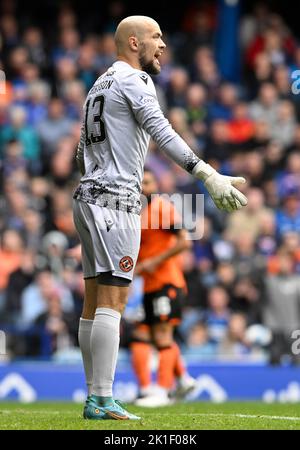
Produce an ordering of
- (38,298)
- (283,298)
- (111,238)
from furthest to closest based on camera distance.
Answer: (283,298), (38,298), (111,238)

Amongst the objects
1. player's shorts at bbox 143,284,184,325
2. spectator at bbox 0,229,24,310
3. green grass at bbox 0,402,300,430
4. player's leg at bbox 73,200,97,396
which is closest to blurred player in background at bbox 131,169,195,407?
player's shorts at bbox 143,284,184,325

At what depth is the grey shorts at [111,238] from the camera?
6.90 metres

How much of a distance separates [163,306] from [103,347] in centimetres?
408

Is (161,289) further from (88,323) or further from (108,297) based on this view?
(108,297)

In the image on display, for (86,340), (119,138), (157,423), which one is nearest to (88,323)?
(86,340)

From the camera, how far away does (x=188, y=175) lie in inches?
635

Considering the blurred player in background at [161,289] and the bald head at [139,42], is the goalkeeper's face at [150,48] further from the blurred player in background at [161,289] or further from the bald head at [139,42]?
the blurred player in background at [161,289]

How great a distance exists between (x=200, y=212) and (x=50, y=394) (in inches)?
143

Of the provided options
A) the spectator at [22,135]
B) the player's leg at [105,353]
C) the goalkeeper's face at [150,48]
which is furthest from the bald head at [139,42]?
the spectator at [22,135]

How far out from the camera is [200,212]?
1557 cm

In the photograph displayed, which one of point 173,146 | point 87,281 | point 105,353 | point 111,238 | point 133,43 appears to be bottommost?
point 105,353

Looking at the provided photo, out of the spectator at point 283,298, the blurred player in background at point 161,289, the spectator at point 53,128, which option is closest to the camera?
the blurred player in background at point 161,289

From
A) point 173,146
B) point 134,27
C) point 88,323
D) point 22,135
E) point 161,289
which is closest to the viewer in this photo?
point 173,146
